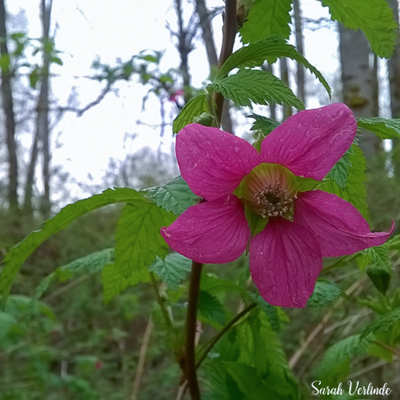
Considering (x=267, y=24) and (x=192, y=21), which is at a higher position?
(x=192, y=21)

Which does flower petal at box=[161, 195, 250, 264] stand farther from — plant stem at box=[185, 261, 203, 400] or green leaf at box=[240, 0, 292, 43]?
green leaf at box=[240, 0, 292, 43]

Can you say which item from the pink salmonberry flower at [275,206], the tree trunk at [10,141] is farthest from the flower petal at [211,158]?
the tree trunk at [10,141]

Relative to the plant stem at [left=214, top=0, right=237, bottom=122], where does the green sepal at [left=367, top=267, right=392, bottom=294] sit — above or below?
below

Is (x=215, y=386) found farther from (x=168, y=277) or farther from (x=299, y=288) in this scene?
(x=299, y=288)

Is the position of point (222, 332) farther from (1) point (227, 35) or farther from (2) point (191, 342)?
(1) point (227, 35)

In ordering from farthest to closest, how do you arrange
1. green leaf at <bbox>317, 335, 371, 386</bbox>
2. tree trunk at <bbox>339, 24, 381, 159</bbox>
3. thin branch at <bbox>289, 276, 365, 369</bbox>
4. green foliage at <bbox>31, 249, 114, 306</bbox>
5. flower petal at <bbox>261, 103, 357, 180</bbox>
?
tree trunk at <bbox>339, 24, 381, 159</bbox>, thin branch at <bbox>289, 276, 365, 369</bbox>, green foliage at <bbox>31, 249, 114, 306</bbox>, green leaf at <bbox>317, 335, 371, 386</bbox>, flower petal at <bbox>261, 103, 357, 180</bbox>

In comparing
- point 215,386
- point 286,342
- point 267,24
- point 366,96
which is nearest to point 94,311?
point 286,342

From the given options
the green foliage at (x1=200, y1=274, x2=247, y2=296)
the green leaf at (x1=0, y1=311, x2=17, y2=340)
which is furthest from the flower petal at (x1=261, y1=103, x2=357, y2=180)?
the green leaf at (x1=0, y1=311, x2=17, y2=340)
